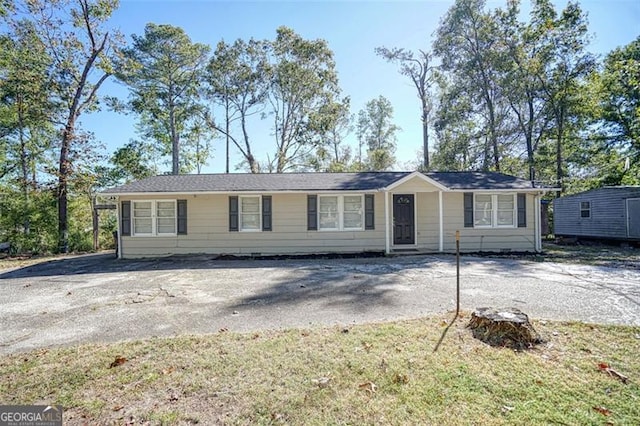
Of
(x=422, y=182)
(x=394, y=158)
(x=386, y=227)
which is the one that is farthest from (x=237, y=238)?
(x=394, y=158)

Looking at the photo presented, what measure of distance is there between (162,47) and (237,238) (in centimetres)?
1752

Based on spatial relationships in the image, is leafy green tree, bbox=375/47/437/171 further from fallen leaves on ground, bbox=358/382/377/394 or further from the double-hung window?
fallen leaves on ground, bbox=358/382/377/394

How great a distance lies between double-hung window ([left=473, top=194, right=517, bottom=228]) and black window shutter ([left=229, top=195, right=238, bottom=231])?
8.61 m

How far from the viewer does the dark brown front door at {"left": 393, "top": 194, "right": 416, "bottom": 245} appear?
468 inches

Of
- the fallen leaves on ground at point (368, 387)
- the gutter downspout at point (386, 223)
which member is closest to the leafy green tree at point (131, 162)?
the gutter downspout at point (386, 223)

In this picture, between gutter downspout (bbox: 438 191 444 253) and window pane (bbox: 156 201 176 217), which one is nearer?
gutter downspout (bbox: 438 191 444 253)

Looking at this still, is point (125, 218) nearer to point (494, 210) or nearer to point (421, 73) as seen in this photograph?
point (494, 210)

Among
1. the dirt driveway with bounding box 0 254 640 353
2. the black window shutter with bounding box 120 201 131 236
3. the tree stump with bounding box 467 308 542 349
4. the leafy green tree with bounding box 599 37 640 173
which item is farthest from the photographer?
the leafy green tree with bounding box 599 37 640 173

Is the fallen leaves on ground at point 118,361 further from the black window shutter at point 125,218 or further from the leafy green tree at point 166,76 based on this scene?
the leafy green tree at point 166,76

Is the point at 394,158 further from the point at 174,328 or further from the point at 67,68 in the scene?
the point at 174,328

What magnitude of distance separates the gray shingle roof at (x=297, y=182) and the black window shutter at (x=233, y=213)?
40cm

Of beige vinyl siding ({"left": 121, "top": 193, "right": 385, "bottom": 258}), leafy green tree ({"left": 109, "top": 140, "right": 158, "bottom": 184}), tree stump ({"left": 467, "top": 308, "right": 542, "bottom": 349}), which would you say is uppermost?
leafy green tree ({"left": 109, "top": 140, "right": 158, "bottom": 184})

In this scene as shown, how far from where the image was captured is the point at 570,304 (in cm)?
528

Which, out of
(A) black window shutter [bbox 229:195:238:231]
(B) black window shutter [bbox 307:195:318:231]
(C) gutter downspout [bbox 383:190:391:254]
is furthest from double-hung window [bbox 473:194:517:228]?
(A) black window shutter [bbox 229:195:238:231]
